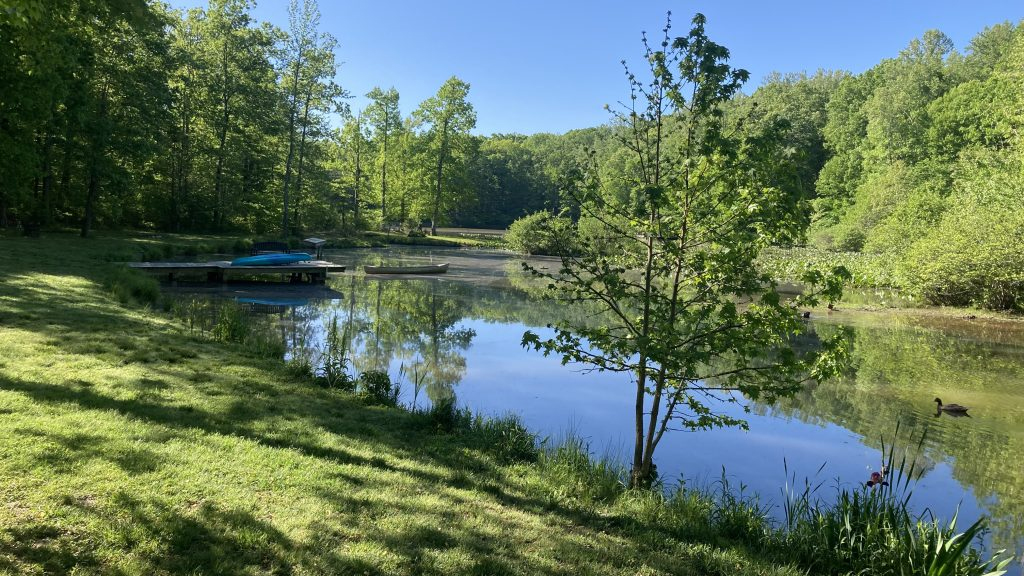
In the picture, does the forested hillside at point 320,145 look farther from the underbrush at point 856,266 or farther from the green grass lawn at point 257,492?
the green grass lawn at point 257,492

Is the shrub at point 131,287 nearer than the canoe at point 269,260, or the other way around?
the shrub at point 131,287

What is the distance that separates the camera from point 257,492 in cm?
426

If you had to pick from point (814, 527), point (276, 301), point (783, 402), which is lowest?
point (276, 301)

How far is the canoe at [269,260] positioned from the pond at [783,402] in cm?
202

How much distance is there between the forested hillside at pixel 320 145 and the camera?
18.0 m

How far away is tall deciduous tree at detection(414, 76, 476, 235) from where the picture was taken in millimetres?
54750

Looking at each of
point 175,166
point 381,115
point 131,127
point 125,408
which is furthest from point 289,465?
point 381,115

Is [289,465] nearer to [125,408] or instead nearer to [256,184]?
[125,408]

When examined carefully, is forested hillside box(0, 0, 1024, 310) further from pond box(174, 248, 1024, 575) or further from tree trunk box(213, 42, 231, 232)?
pond box(174, 248, 1024, 575)

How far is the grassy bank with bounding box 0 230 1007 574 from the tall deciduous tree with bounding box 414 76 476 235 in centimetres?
4940

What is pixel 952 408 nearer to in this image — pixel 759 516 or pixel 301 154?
pixel 759 516

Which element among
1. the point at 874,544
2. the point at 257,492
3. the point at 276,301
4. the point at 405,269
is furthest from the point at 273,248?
the point at 874,544

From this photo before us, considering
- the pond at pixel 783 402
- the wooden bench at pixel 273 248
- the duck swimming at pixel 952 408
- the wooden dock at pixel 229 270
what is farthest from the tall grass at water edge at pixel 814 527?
the wooden bench at pixel 273 248

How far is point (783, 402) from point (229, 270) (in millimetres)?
18711
